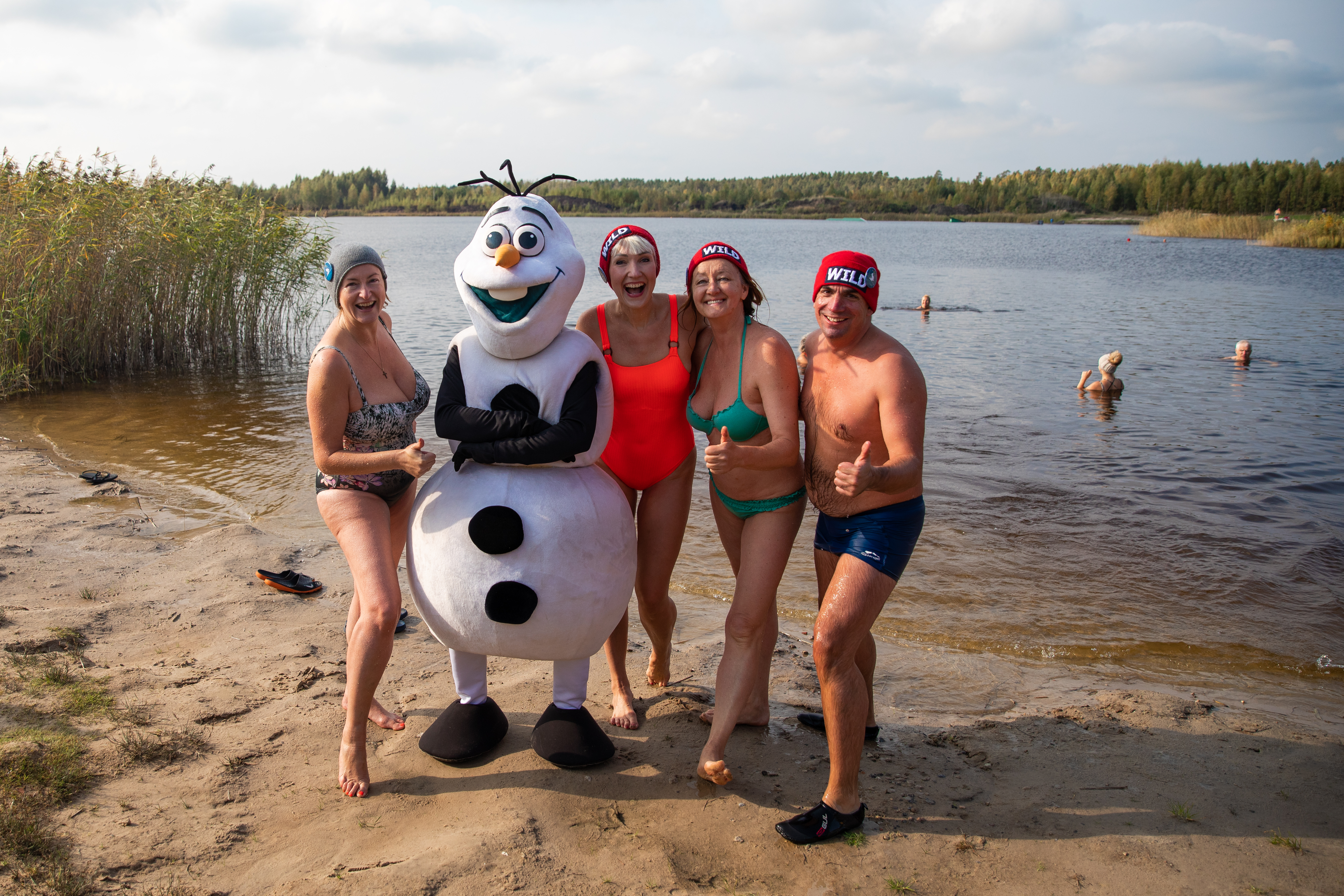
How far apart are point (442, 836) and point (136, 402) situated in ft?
38.3

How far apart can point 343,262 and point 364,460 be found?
3.12 feet

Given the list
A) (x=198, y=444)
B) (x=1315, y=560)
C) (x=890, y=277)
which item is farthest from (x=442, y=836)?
(x=890, y=277)

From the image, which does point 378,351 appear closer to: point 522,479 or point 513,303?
point 513,303

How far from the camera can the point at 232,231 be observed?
1412 centimetres

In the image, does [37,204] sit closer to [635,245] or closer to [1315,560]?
[635,245]

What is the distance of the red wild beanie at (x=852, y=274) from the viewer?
341cm

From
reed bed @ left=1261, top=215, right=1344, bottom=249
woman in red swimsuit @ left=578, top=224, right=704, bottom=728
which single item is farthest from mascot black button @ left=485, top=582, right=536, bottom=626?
reed bed @ left=1261, top=215, right=1344, bottom=249

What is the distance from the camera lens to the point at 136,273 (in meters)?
13.0

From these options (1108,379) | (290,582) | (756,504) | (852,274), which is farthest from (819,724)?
(1108,379)

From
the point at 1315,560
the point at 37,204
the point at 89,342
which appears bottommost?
the point at 1315,560

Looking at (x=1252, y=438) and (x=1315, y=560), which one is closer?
(x=1315, y=560)

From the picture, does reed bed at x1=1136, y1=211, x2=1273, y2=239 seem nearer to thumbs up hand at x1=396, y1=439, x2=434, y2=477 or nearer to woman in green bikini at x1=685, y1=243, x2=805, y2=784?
woman in green bikini at x1=685, y1=243, x2=805, y2=784

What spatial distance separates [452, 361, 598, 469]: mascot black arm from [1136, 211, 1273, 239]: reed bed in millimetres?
61248

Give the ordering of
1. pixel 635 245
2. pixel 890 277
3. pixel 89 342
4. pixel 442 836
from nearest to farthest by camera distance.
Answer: pixel 442 836, pixel 635 245, pixel 89 342, pixel 890 277
